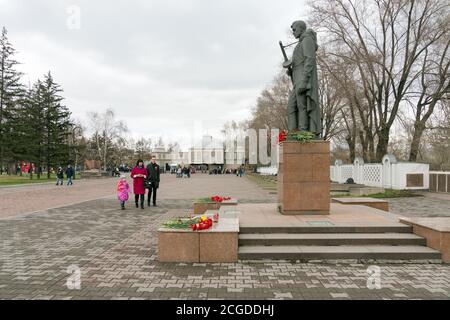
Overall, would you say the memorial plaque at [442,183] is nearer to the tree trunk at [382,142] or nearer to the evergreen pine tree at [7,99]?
the tree trunk at [382,142]

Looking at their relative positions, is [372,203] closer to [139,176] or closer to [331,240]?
[331,240]

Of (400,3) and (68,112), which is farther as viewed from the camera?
(68,112)

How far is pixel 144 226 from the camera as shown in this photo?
1048 centimetres

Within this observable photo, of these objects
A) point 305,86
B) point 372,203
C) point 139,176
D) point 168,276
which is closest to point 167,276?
point 168,276

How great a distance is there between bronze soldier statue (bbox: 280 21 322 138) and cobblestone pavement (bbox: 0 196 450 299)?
4461mm

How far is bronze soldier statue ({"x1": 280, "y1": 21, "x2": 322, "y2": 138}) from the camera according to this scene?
961 centimetres

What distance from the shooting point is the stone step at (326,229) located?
7.41 m

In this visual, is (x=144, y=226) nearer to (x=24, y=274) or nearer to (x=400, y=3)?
(x=24, y=274)

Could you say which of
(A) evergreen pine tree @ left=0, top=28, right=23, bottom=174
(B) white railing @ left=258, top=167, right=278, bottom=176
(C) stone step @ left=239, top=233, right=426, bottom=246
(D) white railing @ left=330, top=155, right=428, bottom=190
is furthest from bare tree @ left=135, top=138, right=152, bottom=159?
(C) stone step @ left=239, top=233, right=426, bottom=246

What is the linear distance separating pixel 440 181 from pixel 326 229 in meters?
19.5

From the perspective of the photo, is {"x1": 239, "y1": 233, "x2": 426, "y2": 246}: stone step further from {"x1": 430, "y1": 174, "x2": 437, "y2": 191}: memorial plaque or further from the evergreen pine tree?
the evergreen pine tree

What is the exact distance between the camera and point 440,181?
23.2 m
